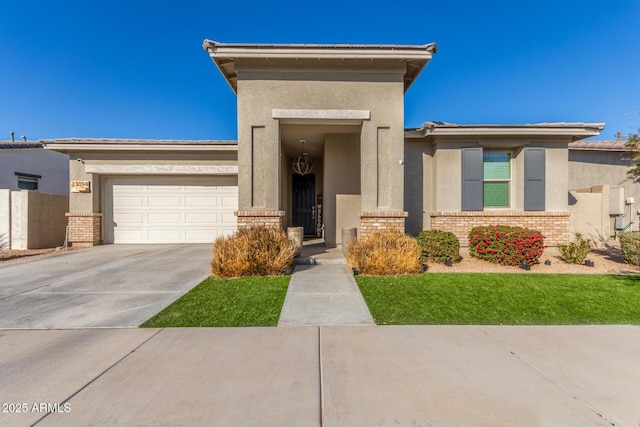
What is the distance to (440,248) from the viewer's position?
7309 mm

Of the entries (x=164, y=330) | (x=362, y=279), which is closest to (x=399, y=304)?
Result: (x=362, y=279)

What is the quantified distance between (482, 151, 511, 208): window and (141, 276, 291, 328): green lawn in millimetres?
7365

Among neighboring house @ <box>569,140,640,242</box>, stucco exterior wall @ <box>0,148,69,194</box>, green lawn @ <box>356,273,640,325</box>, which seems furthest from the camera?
stucco exterior wall @ <box>0,148,69,194</box>

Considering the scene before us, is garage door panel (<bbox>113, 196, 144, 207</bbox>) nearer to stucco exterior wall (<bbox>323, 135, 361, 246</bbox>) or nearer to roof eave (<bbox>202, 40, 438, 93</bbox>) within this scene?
roof eave (<bbox>202, 40, 438, 93</bbox>)

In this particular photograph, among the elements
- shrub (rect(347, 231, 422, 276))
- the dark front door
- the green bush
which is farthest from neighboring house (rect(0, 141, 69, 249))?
the green bush

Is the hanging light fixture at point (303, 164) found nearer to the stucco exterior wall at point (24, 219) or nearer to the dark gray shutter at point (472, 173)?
the dark gray shutter at point (472, 173)

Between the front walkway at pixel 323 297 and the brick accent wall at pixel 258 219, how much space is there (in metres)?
1.20

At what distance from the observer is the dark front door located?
13078mm

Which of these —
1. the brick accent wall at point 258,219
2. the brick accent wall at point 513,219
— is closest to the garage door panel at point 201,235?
the brick accent wall at point 258,219

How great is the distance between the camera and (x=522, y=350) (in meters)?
3.04

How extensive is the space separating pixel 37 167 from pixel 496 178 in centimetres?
2149

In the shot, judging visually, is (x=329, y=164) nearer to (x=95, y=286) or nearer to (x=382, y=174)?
(x=382, y=174)

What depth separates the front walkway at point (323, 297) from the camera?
12.7 ft

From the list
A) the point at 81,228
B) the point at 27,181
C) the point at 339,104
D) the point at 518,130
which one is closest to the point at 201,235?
the point at 81,228
